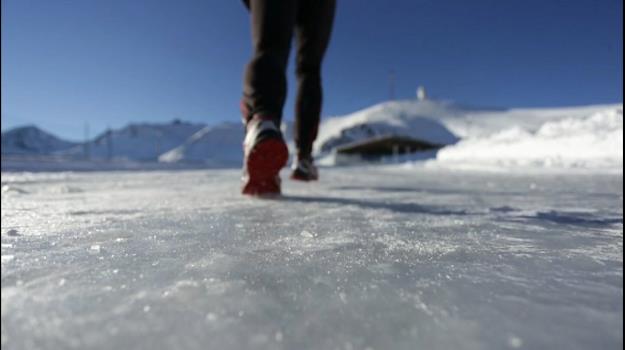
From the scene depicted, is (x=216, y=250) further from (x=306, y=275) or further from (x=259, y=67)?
(x=259, y=67)

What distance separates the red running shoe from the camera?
832 millimetres

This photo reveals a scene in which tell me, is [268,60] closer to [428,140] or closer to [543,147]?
[543,147]

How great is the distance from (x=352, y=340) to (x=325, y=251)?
0.18 metres

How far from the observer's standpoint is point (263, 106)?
88 centimetres

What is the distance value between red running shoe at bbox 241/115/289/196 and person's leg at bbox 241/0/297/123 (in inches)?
1.6

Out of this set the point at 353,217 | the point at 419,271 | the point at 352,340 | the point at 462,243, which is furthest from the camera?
the point at 353,217

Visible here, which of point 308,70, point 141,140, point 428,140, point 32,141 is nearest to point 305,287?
point 308,70

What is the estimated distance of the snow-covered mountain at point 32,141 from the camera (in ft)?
189

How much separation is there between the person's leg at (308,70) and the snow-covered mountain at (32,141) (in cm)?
6686

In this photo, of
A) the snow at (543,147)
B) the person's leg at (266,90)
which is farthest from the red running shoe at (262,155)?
the snow at (543,147)

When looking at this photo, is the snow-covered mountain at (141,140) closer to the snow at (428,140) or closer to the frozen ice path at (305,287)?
the snow at (428,140)

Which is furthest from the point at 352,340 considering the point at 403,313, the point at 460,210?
the point at 460,210

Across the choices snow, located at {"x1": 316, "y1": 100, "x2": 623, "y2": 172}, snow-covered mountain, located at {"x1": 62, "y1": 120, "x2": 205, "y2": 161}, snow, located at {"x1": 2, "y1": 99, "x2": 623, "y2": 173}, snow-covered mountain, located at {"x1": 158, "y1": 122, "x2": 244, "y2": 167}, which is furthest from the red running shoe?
snow-covered mountain, located at {"x1": 62, "y1": 120, "x2": 205, "y2": 161}

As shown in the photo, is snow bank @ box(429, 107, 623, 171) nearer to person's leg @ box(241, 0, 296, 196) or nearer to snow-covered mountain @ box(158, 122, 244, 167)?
person's leg @ box(241, 0, 296, 196)
